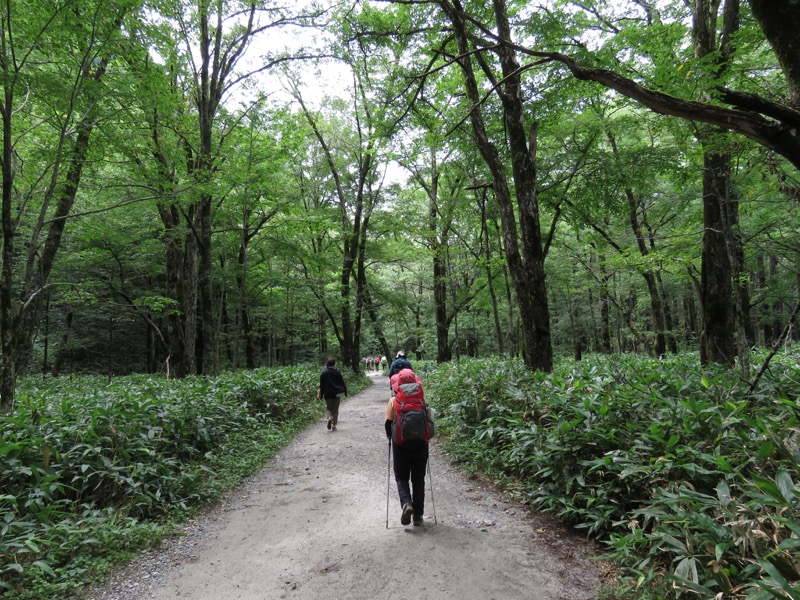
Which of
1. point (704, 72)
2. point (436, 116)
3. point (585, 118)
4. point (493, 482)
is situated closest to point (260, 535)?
point (493, 482)

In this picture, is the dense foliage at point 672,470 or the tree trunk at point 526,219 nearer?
the dense foliage at point 672,470

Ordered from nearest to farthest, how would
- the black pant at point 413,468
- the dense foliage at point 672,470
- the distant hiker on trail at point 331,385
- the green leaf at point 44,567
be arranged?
the dense foliage at point 672,470, the green leaf at point 44,567, the black pant at point 413,468, the distant hiker on trail at point 331,385

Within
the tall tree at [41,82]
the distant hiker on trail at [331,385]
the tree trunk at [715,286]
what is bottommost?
the distant hiker on trail at [331,385]

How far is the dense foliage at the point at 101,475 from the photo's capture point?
3322 millimetres

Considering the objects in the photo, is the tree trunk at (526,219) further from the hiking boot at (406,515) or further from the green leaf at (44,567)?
the green leaf at (44,567)

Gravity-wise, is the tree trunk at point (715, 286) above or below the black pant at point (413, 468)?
above

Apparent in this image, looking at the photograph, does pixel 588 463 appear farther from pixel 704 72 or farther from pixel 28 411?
pixel 28 411

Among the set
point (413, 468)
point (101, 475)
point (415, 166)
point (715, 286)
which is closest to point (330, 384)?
point (101, 475)

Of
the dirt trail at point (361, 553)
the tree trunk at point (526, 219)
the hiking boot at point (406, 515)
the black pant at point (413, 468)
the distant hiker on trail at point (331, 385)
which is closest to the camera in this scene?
the dirt trail at point (361, 553)

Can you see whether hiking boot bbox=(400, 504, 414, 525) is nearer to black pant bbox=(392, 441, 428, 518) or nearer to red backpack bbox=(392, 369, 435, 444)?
black pant bbox=(392, 441, 428, 518)

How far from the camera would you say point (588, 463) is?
3959 millimetres

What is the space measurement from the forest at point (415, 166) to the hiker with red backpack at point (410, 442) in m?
1.38

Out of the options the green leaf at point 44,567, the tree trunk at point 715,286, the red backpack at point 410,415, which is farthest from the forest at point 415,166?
the green leaf at point 44,567

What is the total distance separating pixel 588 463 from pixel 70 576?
15.3 feet
